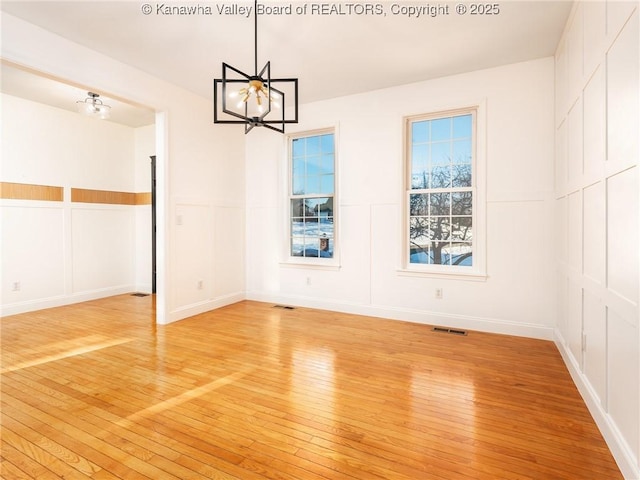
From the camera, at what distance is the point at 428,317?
414 centimetres

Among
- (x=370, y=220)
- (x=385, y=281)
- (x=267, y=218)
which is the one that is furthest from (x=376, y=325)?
(x=267, y=218)

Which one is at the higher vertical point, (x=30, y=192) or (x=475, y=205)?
(x=30, y=192)

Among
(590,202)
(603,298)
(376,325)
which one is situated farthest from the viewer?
(376,325)

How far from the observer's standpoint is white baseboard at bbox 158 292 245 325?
4.27 m

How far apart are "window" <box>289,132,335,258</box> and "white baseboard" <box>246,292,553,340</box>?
732mm

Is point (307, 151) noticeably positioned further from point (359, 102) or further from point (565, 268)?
point (565, 268)

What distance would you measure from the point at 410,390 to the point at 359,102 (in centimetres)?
370

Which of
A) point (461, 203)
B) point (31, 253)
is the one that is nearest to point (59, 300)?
point (31, 253)

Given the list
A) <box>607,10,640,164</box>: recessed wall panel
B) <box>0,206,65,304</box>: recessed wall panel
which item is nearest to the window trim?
<box>607,10,640,164</box>: recessed wall panel

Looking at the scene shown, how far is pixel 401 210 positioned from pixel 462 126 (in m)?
1.26

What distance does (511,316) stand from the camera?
373 centimetres

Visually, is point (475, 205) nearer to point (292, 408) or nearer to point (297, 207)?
point (297, 207)

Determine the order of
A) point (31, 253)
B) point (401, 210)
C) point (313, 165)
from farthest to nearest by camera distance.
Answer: point (313, 165) < point (31, 253) < point (401, 210)

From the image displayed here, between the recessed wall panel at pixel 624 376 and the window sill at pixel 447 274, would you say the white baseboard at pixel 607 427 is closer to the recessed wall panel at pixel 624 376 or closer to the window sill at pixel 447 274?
the recessed wall panel at pixel 624 376
